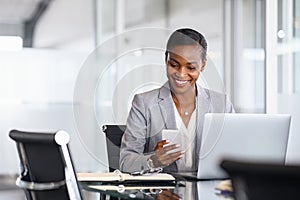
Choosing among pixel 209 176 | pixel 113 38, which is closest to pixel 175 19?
pixel 113 38

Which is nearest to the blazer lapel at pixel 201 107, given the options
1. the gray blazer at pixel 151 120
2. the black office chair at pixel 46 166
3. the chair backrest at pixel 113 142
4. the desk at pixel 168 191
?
the gray blazer at pixel 151 120

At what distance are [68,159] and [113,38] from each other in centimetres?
363

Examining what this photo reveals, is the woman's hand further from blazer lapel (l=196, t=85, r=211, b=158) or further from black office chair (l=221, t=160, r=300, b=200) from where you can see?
black office chair (l=221, t=160, r=300, b=200)

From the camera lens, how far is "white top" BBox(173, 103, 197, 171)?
9.17 feet

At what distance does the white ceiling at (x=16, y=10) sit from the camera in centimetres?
516

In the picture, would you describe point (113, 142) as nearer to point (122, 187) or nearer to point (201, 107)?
point (201, 107)

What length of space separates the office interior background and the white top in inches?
71.5

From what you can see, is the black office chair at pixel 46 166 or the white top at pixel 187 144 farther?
the white top at pixel 187 144

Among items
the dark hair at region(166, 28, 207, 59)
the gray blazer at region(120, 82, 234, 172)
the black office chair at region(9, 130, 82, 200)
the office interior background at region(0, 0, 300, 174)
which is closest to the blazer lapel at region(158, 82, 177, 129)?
the gray blazer at region(120, 82, 234, 172)

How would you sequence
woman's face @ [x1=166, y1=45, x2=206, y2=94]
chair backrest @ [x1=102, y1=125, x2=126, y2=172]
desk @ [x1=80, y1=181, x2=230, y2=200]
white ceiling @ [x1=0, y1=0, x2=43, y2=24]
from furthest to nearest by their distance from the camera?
white ceiling @ [x1=0, y1=0, x2=43, y2=24]
chair backrest @ [x1=102, y1=125, x2=126, y2=172]
woman's face @ [x1=166, y1=45, x2=206, y2=94]
desk @ [x1=80, y1=181, x2=230, y2=200]

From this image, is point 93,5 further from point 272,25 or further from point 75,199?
point 75,199

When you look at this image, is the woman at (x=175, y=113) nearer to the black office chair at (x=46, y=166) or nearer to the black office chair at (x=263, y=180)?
the black office chair at (x=46, y=166)

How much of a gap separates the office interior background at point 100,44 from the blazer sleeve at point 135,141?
1697 millimetres

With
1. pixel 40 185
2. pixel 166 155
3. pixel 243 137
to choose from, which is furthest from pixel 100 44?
pixel 40 185
